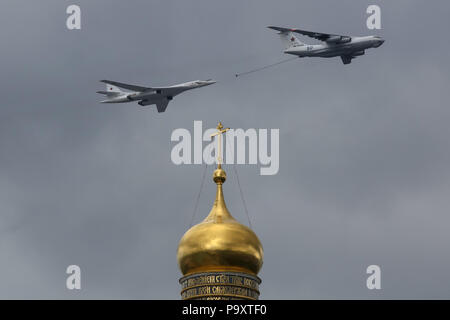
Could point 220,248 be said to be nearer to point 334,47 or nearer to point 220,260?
point 220,260

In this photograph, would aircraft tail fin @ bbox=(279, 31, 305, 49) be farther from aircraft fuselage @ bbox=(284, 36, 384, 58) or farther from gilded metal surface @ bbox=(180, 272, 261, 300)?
gilded metal surface @ bbox=(180, 272, 261, 300)

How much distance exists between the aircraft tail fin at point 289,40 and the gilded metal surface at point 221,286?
39768 mm

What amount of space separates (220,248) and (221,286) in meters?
2.80

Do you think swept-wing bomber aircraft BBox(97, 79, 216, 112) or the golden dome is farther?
swept-wing bomber aircraft BBox(97, 79, 216, 112)

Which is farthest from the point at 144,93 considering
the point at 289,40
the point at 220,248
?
the point at 220,248

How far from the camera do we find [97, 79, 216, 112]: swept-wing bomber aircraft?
126 metres

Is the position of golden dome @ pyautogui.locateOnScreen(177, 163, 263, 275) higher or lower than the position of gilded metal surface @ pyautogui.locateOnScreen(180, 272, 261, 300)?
higher

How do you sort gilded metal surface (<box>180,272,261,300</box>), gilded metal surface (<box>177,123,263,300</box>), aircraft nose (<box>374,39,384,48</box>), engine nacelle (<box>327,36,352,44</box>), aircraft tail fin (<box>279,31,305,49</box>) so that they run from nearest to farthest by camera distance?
gilded metal surface (<box>180,272,261,300</box>) < gilded metal surface (<box>177,123,263,300</box>) < aircraft nose (<box>374,39,384,48</box>) < engine nacelle (<box>327,36,352,44</box>) < aircraft tail fin (<box>279,31,305,49</box>)

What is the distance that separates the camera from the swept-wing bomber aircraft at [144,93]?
126125 millimetres

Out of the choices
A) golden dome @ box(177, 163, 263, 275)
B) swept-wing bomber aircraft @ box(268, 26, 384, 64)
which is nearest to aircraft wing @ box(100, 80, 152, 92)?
swept-wing bomber aircraft @ box(268, 26, 384, 64)

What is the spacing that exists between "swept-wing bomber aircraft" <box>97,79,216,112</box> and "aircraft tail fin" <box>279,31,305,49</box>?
383 inches

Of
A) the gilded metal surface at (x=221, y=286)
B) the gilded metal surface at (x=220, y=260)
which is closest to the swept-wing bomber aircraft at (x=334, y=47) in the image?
the gilded metal surface at (x=220, y=260)

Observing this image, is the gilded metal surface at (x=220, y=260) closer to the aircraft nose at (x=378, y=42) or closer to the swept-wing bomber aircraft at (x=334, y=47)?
the aircraft nose at (x=378, y=42)

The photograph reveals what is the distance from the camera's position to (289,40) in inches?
5217
